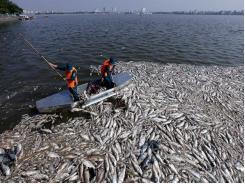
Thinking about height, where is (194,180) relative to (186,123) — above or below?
below

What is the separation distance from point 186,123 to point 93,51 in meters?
19.5

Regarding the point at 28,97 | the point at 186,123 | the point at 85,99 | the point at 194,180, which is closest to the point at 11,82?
the point at 28,97

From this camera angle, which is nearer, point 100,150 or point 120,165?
point 120,165

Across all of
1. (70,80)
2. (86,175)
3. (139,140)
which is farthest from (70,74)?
(86,175)

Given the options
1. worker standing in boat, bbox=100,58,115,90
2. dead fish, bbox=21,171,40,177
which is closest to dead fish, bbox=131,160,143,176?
dead fish, bbox=21,171,40,177

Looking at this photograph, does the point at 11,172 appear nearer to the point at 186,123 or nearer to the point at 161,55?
the point at 186,123

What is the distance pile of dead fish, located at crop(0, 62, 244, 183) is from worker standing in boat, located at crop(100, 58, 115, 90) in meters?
0.93

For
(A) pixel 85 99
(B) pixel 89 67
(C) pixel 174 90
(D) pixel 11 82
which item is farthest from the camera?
(B) pixel 89 67

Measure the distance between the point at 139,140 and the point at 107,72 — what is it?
4542 mm

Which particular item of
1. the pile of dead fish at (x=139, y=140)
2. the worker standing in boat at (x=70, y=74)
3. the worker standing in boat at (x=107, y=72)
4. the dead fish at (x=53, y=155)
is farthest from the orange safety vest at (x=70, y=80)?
the dead fish at (x=53, y=155)

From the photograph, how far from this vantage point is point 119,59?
74.0 ft

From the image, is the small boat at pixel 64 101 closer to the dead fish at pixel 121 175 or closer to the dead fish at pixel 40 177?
the dead fish at pixel 40 177

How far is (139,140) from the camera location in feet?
27.0

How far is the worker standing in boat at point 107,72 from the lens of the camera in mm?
11007
